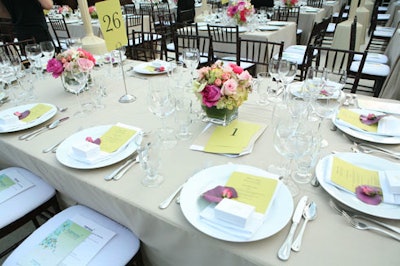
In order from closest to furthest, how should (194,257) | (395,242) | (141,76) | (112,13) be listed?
(395,242) → (194,257) → (112,13) → (141,76)

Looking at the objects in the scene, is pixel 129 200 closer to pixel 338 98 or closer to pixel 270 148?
pixel 270 148

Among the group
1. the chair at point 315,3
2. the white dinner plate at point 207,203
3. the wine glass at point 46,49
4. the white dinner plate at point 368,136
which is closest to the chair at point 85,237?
the white dinner plate at point 207,203

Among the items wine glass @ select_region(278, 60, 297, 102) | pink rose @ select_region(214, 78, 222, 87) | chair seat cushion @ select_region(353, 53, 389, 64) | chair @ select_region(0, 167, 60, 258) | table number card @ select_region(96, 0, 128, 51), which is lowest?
chair @ select_region(0, 167, 60, 258)

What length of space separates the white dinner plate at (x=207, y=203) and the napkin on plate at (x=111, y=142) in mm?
351

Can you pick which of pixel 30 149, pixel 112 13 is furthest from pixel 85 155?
pixel 112 13

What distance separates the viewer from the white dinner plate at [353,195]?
28.6 inches

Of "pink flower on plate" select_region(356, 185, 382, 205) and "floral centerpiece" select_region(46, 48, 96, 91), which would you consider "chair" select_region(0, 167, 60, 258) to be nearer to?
"floral centerpiece" select_region(46, 48, 96, 91)

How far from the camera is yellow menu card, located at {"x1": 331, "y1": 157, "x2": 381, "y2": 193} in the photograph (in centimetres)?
82

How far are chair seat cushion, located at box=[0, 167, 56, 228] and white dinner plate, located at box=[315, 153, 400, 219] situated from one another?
45.9 inches

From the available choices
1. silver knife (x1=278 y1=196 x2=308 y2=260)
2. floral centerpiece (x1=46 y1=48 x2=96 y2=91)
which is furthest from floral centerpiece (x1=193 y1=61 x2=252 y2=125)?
floral centerpiece (x1=46 y1=48 x2=96 y2=91)

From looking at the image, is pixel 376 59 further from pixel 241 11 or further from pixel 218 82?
pixel 218 82

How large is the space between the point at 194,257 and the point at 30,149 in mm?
808

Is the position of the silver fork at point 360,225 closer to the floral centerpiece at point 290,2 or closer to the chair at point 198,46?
the chair at point 198,46

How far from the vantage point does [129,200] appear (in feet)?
2.74
